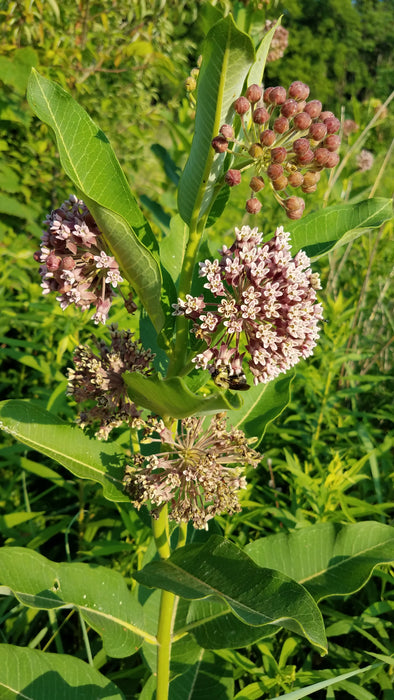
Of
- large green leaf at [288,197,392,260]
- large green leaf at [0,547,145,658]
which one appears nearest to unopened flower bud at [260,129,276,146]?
large green leaf at [288,197,392,260]

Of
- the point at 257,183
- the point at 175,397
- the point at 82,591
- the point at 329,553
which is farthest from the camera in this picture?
the point at 329,553

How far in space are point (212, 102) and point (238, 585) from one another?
937mm

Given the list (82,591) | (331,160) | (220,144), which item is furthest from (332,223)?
(82,591)

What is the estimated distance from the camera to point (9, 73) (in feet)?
11.9

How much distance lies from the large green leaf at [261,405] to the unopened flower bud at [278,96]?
0.69 metres

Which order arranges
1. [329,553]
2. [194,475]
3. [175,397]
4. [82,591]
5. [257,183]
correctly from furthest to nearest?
[329,553] < [82,591] < [194,475] < [257,183] < [175,397]

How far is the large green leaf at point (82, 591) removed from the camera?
4.25 feet

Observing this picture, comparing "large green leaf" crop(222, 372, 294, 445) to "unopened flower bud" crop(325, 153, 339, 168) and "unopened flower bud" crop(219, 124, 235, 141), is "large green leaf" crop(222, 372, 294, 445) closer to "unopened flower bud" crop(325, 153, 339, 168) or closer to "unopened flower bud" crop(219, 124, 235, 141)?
"unopened flower bud" crop(325, 153, 339, 168)

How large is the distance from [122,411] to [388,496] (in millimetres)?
1470

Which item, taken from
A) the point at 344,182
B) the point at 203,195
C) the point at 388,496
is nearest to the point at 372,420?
the point at 388,496

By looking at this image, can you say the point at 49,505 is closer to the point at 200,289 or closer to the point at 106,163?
the point at 200,289

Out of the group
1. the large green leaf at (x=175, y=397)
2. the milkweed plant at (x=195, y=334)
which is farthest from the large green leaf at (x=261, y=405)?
the large green leaf at (x=175, y=397)

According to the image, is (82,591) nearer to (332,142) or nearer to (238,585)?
(238,585)

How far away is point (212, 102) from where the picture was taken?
1.01 meters
